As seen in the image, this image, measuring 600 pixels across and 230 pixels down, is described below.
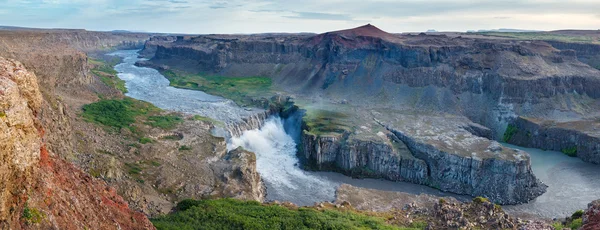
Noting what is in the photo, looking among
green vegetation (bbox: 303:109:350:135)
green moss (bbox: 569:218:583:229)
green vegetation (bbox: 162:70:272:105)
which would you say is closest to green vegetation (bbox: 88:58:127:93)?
green vegetation (bbox: 162:70:272:105)

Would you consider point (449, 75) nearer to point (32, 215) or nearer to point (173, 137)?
point (173, 137)

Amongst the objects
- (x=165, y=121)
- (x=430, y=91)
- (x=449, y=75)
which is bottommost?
(x=165, y=121)

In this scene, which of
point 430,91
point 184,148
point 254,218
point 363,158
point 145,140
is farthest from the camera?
point 430,91

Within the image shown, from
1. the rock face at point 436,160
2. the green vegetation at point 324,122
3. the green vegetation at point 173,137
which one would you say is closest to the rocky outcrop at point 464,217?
the rock face at point 436,160

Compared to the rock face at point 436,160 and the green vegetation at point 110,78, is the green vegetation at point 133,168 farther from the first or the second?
the green vegetation at point 110,78

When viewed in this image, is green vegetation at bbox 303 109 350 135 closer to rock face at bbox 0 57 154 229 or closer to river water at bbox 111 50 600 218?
river water at bbox 111 50 600 218

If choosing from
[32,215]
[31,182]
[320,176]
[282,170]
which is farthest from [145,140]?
[32,215]
